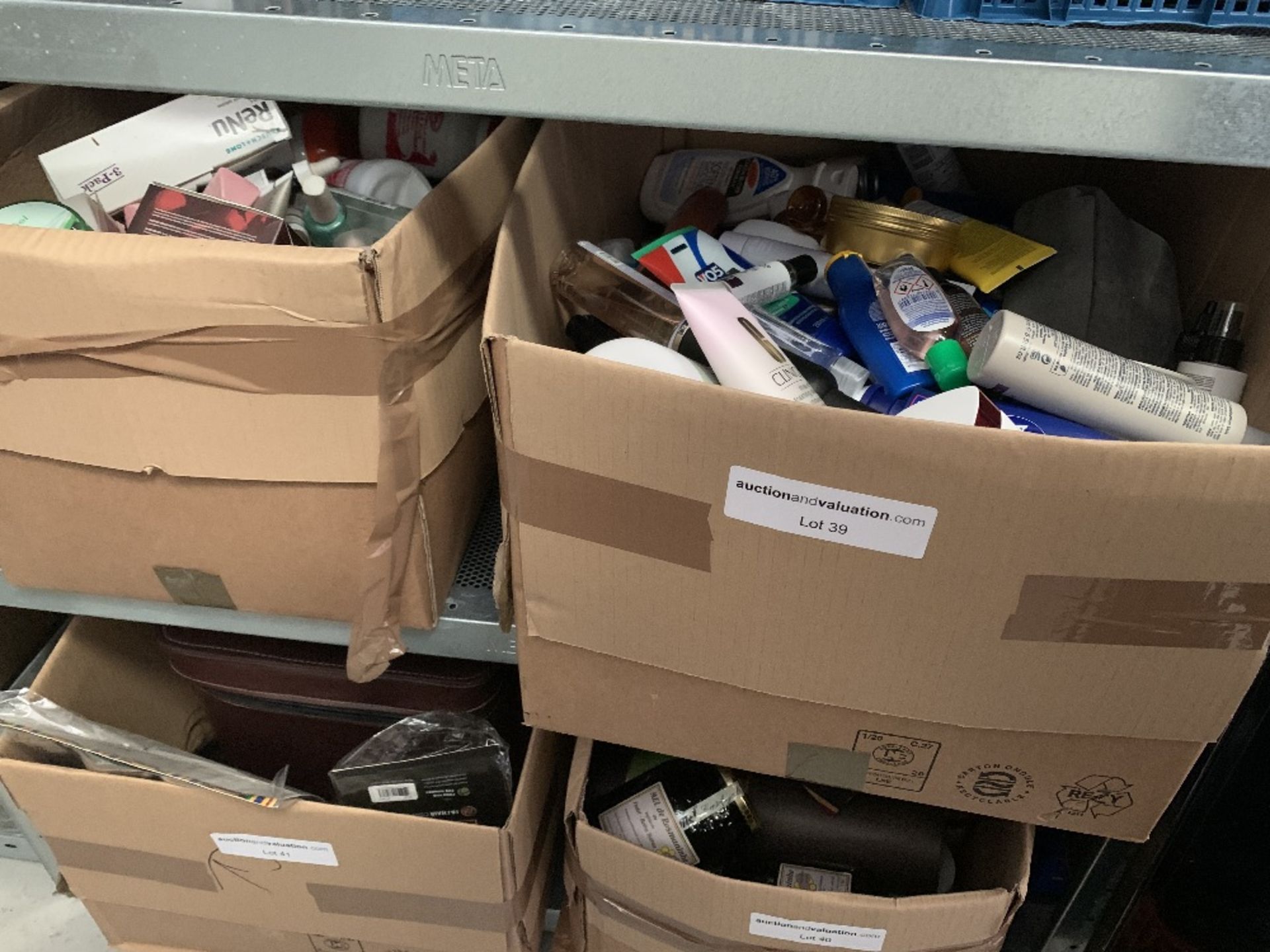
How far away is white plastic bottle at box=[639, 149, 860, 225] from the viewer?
0.80m

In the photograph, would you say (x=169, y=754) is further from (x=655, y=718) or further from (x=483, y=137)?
(x=483, y=137)

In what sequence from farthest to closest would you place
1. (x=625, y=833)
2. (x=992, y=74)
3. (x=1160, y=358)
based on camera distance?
1. (x=625, y=833)
2. (x=1160, y=358)
3. (x=992, y=74)

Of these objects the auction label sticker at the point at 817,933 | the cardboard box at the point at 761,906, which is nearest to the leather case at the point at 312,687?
the cardboard box at the point at 761,906

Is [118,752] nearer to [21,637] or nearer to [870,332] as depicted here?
[21,637]

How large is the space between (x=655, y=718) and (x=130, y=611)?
40 centimetres

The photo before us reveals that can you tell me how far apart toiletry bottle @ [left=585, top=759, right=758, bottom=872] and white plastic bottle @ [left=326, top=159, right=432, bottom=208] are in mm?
488

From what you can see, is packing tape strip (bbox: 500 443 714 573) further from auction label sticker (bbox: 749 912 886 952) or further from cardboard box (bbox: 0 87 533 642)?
auction label sticker (bbox: 749 912 886 952)

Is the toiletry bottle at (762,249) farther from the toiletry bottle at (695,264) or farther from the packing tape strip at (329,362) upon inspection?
the packing tape strip at (329,362)

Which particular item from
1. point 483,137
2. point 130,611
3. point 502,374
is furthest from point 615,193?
point 130,611

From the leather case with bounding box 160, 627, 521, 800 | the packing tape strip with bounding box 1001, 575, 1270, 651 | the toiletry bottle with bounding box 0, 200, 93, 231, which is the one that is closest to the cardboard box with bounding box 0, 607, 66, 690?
the leather case with bounding box 160, 627, 521, 800

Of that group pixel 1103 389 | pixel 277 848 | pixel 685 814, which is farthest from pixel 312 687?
pixel 1103 389

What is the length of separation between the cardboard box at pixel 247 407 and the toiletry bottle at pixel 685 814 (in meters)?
0.24

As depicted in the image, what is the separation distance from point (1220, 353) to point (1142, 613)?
0.75 ft

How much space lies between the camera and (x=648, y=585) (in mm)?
509
